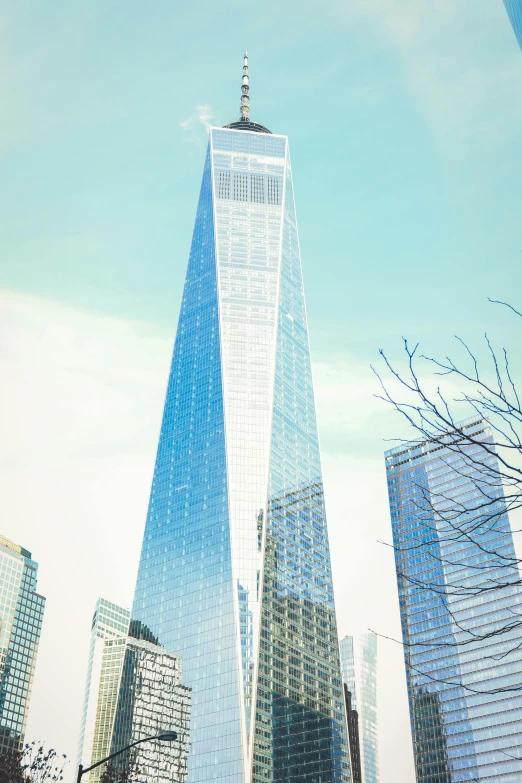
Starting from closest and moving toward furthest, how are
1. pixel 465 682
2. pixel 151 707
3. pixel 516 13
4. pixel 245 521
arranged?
1. pixel 516 13
2. pixel 245 521
3. pixel 151 707
4. pixel 465 682

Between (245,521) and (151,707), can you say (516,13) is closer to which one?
(245,521)

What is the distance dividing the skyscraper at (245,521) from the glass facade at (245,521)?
304 mm

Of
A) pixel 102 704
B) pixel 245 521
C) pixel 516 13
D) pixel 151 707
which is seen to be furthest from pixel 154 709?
pixel 516 13

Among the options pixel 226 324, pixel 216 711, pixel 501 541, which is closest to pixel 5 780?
pixel 216 711

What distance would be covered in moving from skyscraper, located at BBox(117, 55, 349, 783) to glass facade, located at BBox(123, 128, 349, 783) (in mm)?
304

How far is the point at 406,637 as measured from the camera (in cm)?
18950

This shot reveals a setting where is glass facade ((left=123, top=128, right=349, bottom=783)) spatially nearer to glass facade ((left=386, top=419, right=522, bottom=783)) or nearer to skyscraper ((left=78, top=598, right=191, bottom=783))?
skyscraper ((left=78, top=598, right=191, bottom=783))

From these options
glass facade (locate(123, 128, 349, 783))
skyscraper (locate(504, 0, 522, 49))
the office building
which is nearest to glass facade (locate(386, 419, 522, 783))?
glass facade (locate(123, 128, 349, 783))

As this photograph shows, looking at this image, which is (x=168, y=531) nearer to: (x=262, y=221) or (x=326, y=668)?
(x=326, y=668)

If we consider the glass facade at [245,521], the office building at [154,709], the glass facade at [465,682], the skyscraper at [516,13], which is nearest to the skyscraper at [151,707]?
the office building at [154,709]

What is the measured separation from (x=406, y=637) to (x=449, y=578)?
57.3 feet

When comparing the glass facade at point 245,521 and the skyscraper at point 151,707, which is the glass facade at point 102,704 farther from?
the glass facade at point 245,521

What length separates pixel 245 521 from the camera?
148 m

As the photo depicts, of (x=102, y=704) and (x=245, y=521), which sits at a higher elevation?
(x=245, y=521)
